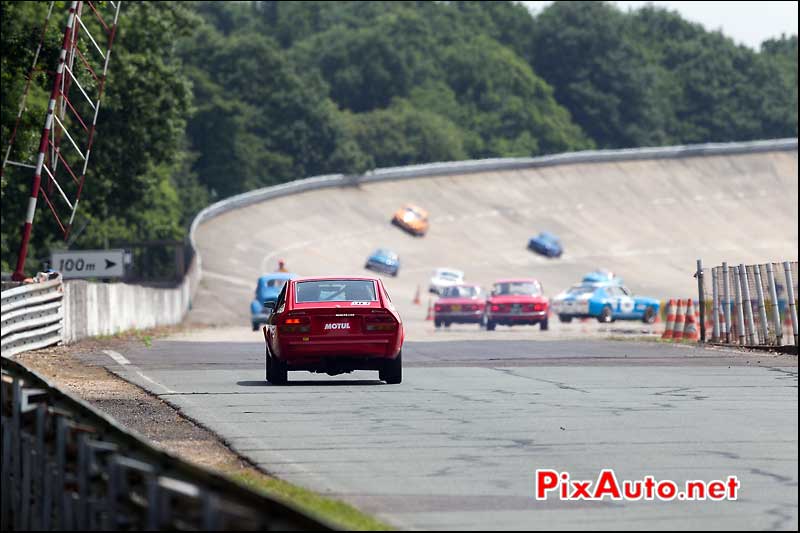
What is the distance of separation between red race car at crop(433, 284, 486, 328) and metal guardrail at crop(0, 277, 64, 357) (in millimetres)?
19506

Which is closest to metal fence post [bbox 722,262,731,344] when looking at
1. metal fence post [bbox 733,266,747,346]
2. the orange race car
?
metal fence post [bbox 733,266,747,346]

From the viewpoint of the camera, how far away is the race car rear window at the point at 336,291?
2081 centimetres

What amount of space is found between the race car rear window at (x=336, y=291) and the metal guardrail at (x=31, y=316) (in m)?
6.08

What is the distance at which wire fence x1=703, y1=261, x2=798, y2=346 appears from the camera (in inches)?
1097

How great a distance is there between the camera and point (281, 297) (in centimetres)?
2131

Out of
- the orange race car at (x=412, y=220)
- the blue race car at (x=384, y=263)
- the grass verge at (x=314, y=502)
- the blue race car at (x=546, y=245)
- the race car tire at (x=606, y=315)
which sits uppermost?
the orange race car at (x=412, y=220)

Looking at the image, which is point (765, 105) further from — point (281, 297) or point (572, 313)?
point (281, 297)

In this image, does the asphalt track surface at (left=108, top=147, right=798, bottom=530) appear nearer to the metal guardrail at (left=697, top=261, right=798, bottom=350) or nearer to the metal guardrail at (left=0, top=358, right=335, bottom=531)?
the metal guardrail at (left=697, top=261, right=798, bottom=350)

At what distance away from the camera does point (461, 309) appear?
4891cm

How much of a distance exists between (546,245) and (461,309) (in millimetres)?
41650

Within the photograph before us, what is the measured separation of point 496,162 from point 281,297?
86793 millimetres

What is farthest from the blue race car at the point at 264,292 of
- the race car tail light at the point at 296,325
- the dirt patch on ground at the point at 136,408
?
the race car tail light at the point at 296,325

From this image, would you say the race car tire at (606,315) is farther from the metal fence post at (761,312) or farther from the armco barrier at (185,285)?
the metal fence post at (761,312)

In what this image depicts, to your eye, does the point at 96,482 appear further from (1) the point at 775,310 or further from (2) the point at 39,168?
(2) the point at 39,168
